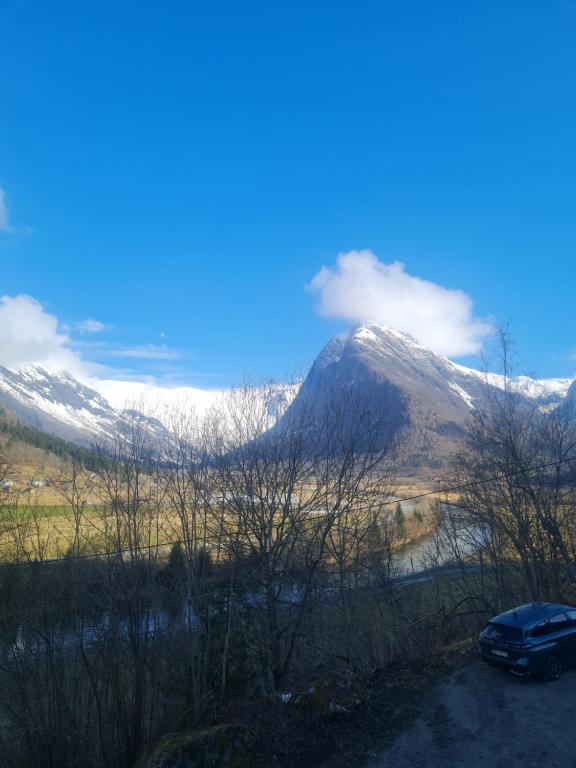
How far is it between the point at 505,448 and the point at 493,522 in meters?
3.64

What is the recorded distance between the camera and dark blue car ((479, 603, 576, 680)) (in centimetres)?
1284

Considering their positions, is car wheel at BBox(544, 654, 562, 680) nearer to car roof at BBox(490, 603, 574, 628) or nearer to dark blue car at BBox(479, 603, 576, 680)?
dark blue car at BBox(479, 603, 576, 680)

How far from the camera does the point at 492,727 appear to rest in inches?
425

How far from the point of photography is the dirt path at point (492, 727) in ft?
A: 31.8

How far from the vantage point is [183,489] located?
56.4 feet

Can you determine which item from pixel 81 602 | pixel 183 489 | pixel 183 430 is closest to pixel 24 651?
pixel 81 602

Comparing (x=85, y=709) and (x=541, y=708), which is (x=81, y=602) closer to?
(x=85, y=709)

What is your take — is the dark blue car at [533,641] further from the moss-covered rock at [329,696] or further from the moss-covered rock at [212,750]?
the moss-covered rock at [212,750]

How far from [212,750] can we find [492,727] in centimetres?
576

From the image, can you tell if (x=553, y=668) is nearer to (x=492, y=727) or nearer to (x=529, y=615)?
(x=529, y=615)

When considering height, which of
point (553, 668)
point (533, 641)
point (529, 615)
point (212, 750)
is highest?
point (529, 615)

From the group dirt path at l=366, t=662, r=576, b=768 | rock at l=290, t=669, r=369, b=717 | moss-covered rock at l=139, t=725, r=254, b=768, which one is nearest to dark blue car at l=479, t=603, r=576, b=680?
dirt path at l=366, t=662, r=576, b=768

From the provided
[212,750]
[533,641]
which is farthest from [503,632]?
[212,750]

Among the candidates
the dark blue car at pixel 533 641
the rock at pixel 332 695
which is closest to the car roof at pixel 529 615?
the dark blue car at pixel 533 641
